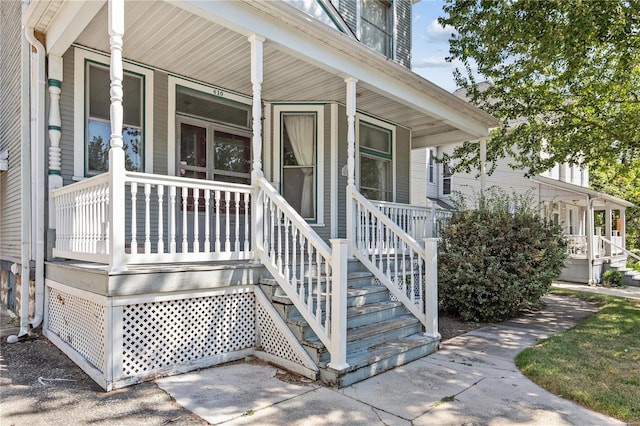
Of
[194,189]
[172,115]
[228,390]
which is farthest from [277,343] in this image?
[172,115]

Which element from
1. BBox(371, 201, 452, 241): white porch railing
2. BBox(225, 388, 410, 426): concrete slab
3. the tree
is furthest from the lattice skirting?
the tree

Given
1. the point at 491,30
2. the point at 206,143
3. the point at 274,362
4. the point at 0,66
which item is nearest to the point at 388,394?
the point at 274,362

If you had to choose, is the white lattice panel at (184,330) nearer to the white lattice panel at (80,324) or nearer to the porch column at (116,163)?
the white lattice panel at (80,324)

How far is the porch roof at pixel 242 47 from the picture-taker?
14.7ft

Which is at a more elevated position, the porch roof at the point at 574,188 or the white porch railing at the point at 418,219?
the porch roof at the point at 574,188

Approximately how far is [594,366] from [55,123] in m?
6.69

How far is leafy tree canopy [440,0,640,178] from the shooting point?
6918 millimetres

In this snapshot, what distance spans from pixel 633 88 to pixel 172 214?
32.6 feet

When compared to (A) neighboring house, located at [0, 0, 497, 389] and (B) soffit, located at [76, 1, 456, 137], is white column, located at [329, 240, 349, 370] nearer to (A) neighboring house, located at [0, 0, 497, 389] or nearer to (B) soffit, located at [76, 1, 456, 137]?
(A) neighboring house, located at [0, 0, 497, 389]

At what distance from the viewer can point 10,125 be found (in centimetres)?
658

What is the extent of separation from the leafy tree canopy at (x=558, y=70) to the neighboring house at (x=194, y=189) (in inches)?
73.6

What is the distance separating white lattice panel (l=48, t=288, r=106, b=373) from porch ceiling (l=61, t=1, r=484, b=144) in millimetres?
3124

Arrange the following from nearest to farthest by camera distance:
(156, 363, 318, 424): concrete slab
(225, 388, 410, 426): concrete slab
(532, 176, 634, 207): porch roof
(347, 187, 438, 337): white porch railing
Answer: (225, 388, 410, 426): concrete slab < (156, 363, 318, 424): concrete slab < (347, 187, 438, 337): white porch railing < (532, 176, 634, 207): porch roof

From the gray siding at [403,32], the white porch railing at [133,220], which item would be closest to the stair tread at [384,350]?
the white porch railing at [133,220]
